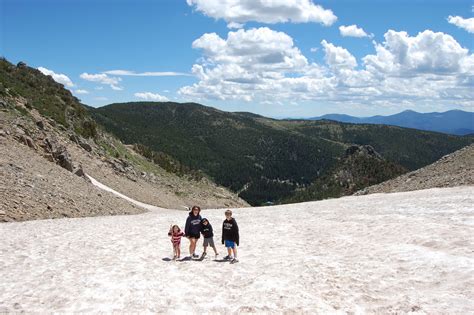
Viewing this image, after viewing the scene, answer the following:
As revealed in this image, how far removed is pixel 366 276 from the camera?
1261cm

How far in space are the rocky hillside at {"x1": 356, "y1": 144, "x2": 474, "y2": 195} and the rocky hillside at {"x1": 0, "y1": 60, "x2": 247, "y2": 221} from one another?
973 inches

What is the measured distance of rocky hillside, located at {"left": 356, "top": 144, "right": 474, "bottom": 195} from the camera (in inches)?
1375

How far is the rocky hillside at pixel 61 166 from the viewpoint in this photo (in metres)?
24.5

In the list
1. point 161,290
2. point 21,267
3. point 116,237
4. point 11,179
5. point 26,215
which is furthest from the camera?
point 11,179

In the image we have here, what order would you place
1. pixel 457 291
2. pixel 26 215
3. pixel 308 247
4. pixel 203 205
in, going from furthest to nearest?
pixel 203 205, pixel 26 215, pixel 308 247, pixel 457 291

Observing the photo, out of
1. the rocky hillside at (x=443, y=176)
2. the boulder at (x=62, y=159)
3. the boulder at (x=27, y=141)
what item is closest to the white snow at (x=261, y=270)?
the rocky hillside at (x=443, y=176)

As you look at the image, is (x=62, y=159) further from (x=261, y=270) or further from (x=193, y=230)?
(x=261, y=270)

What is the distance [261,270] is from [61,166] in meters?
28.7

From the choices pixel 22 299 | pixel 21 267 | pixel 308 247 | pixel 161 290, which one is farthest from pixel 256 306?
pixel 21 267

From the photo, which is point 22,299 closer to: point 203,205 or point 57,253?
point 57,253

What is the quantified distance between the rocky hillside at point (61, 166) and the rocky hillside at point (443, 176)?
24.7 metres

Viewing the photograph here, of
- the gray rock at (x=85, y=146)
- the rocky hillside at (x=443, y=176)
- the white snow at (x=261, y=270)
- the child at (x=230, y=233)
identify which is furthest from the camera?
the gray rock at (x=85, y=146)

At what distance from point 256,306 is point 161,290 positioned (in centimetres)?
306

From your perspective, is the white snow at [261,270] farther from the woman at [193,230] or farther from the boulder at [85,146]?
the boulder at [85,146]
